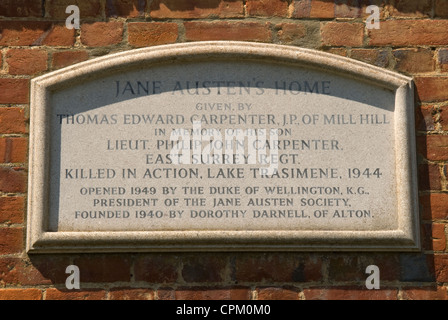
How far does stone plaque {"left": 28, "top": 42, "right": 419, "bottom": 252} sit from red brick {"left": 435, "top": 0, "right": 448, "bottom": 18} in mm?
423

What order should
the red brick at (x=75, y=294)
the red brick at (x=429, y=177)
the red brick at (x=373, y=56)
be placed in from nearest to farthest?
the red brick at (x=75, y=294) → the red brick at (x=429, y=177) → the red brick at (x=373, y=56)

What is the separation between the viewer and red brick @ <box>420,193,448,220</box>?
10.0ft

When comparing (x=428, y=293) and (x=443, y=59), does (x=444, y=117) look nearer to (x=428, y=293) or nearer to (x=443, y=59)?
(x=443, y=59)

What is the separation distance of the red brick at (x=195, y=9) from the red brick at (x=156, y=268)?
3.92ft

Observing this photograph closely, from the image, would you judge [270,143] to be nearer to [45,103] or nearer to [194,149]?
[194,149]

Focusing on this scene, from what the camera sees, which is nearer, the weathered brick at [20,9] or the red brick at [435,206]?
the red brick at [435,206]

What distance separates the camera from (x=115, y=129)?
3.10m

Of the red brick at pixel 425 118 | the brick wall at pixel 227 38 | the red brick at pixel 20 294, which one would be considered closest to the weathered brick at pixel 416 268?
the brick wall at pixel 227 38

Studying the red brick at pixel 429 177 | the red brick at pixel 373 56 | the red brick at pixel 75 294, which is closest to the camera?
the red brick at pixel 75 294

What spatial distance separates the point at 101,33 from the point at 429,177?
5.74 feet

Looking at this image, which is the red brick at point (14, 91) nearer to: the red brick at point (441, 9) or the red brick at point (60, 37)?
the red brick at point (60, 37)

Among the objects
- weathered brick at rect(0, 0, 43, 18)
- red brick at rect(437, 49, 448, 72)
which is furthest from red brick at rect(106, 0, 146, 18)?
red brick at rect(437, 49, 448, 72)

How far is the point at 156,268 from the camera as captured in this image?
9.87ft

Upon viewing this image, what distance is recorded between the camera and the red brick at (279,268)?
9.86ft
